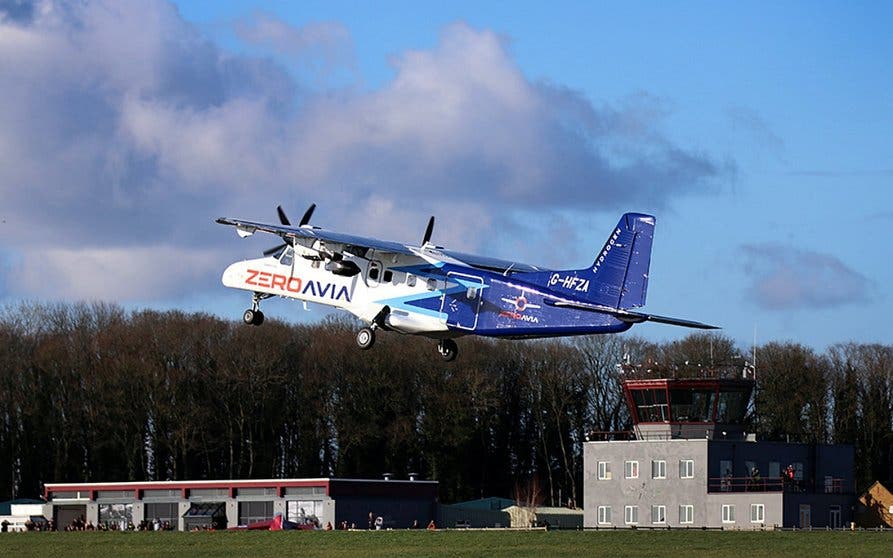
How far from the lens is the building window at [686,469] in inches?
3516

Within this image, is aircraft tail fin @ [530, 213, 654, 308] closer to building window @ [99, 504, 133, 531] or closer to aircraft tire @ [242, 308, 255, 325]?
aircraft tire @ [242, 308, 255, 325]

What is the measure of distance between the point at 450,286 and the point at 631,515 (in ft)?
127

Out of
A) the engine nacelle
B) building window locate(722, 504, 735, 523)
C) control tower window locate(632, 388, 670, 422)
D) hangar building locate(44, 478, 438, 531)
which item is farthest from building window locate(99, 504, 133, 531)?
the engine nacelle

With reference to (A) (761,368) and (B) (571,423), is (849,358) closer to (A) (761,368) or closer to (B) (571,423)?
(A) (761,368)

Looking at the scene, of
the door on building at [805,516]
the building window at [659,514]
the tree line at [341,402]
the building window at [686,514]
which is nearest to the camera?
the door on building at [805,516]

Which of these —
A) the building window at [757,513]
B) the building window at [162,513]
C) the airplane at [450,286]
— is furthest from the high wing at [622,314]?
the building window at [162,513]

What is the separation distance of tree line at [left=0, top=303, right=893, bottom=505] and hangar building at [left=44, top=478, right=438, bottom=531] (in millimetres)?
14059

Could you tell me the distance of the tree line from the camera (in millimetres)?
120688

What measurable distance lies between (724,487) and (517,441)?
43562mm

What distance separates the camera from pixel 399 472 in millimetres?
124688

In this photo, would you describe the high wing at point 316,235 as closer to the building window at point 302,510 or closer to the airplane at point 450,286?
the airplane at point 450,286

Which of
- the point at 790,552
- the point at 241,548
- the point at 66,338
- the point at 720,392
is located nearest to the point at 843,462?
the point at 720,392

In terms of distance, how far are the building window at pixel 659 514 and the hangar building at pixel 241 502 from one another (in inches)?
598

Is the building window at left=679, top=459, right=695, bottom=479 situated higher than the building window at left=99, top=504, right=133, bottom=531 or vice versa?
the building window at left=679, top=459, right=695, bottom=479
